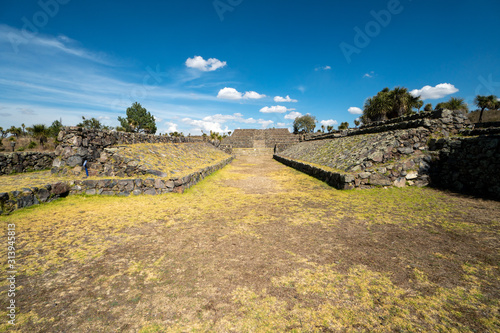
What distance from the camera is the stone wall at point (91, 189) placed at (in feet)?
18.9

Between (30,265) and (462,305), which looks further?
(30,265)

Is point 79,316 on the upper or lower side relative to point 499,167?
lower

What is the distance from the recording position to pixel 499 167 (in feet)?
21.6

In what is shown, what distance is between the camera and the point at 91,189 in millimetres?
7684

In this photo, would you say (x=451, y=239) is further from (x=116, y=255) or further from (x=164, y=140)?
(x=164, y=140)

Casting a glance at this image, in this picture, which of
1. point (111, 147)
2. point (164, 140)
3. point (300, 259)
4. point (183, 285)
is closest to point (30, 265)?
point (183, 285)

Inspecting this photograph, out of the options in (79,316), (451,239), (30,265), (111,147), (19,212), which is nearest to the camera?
(79,316)

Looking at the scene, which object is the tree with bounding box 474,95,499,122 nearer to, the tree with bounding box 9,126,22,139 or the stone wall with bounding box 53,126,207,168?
the stone wall with bounding box 53,126,207,168

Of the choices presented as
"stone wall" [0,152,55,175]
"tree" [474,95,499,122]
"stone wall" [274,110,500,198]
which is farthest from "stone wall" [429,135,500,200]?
"tree" [474,95,499,122]

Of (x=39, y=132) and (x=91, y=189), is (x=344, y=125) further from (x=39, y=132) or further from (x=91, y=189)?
(x=39, y=132)

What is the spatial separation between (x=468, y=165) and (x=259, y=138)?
166ft

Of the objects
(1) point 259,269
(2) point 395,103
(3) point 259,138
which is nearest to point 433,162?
(1) point 259,269

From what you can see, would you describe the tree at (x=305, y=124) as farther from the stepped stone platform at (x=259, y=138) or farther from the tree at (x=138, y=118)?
the tree at (x=138, y=118)

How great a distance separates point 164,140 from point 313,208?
13087 mm
